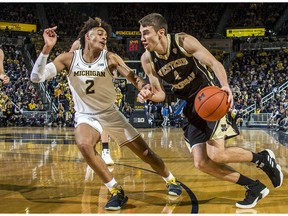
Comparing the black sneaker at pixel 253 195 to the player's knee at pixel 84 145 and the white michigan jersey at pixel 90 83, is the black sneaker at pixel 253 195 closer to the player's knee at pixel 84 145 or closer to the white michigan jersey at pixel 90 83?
the player's knee at pixel 84 145

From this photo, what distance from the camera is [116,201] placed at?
11.6ft

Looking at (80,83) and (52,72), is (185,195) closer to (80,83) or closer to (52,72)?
(80,83)

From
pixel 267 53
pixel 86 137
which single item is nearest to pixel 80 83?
pixel 86 137

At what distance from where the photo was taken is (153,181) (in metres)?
4.85

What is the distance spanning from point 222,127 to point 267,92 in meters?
16.8

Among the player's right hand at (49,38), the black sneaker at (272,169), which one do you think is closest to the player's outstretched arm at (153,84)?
the player's right hand at (49,38)

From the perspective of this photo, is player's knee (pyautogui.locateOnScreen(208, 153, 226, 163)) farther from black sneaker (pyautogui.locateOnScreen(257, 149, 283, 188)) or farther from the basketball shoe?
the basketball shoe

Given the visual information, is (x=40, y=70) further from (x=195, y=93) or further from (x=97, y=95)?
(x=195, y=93)

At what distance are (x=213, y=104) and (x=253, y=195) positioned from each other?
97cm

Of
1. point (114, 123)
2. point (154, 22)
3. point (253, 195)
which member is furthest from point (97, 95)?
point (253, 195)

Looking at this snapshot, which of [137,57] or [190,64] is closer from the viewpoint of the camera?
[190,64]

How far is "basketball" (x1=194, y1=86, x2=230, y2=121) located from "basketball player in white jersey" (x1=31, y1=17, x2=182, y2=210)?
622 mm

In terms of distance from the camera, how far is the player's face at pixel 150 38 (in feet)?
11.9

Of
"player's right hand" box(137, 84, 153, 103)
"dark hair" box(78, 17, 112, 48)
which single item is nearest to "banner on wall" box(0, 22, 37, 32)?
"dark hair" box(78, 17, 112, 48)
